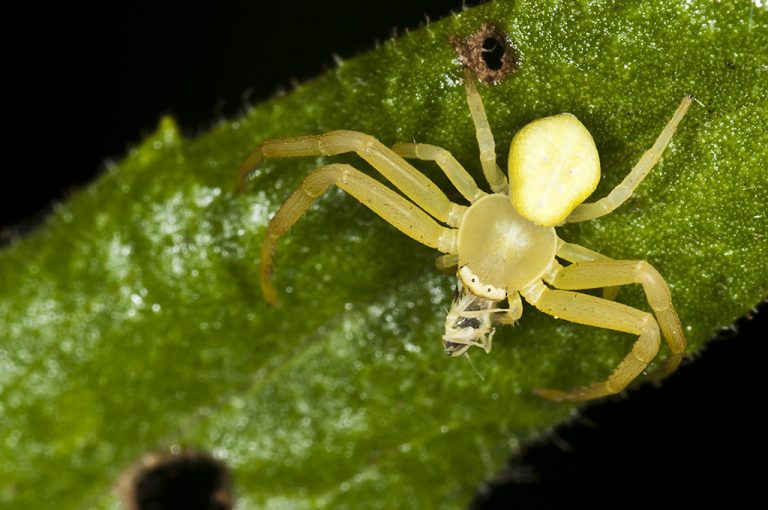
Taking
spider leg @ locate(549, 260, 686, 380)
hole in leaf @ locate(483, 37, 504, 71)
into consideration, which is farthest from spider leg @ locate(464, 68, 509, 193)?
spider leg @ locate(549, 260, 686, 380)

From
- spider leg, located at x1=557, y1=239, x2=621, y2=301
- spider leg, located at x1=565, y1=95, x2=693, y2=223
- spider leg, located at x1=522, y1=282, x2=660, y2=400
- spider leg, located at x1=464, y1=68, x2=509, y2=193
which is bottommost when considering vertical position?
spider leg, located at x1=522, y1=282, x2=660, y2=400

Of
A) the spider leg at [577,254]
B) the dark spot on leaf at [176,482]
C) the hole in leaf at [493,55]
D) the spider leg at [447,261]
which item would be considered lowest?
the dark spot on leaf at [176,482]

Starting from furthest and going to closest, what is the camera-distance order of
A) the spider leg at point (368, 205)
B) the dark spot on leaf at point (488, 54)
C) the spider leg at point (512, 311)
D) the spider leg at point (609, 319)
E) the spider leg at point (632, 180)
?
1. the spider leg at point (512, 311)
2. the spider leg at point (368, 205)
3. the spider leg at point (609, 319)
4. the dark spot on leaf at point (488, 54)
5. the spider leg at point (632, 180)

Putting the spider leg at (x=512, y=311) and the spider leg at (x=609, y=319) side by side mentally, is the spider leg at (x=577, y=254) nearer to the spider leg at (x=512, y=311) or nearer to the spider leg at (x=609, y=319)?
the spider leg at (x=609, y=319)

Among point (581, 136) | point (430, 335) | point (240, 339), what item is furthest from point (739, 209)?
point (240, 339)

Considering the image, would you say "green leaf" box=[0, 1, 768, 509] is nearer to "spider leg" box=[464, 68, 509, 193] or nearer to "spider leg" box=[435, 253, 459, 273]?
"spider leg" box=[464, 68, 509, 193]

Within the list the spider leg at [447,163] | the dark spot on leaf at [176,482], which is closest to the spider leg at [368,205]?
the spider leg at [447,163]
